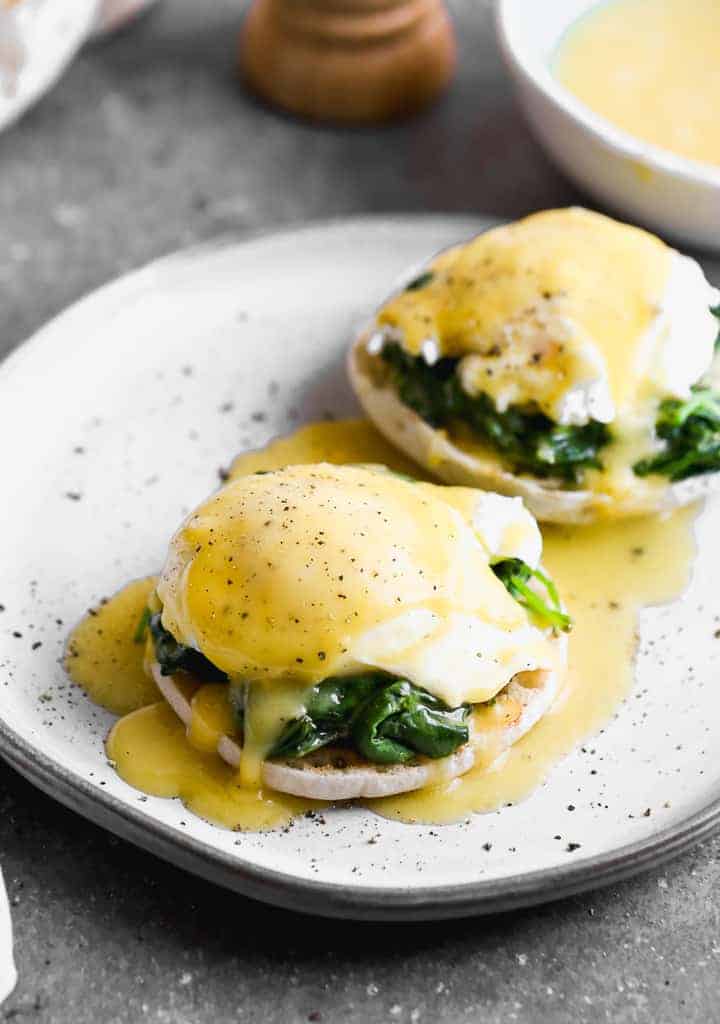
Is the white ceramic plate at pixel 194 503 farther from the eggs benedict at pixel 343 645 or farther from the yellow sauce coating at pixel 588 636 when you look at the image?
the eggs benedict at pixel 343 645

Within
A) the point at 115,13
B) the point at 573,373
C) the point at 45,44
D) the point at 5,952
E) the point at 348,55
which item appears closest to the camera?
the point at 5,952

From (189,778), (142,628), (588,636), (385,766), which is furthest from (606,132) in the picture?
(189,778)

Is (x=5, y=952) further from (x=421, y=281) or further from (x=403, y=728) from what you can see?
(x=421, y=281)

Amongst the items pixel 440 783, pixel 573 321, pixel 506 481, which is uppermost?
pixel 573 321

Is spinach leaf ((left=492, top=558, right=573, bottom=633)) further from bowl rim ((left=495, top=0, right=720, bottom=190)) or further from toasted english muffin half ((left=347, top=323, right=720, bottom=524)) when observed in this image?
bowl rim ((left=495, top=0, right=720, bottom=190))

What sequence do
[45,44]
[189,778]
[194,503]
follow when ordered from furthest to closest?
1. [45,44]
2. [194,503]
3. [189,778]

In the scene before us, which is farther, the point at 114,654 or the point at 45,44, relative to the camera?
the point at 45,44

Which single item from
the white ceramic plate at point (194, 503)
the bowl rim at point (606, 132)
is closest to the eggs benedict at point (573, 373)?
the white ceramic plate at point (194, 503)
